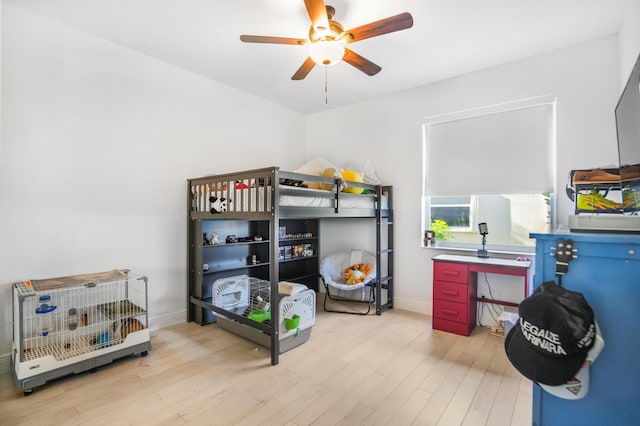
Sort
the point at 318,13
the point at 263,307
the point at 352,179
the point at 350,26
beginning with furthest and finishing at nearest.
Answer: the point at 352,179 < the point at 263,307 < the point at 350,26 < the point at 318,13

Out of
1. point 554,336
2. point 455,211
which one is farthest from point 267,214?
point 455,211

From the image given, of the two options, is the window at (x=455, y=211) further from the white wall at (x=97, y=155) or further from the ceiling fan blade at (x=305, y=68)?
the white wall at (x=97, y=155)

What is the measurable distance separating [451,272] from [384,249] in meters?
0.94

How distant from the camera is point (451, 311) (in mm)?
2902

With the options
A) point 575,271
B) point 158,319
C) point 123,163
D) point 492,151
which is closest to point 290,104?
point 123,163

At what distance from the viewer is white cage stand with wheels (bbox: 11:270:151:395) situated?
195cm

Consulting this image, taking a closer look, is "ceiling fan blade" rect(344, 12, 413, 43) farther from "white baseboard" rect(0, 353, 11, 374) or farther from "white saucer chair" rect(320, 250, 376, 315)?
"white baseboard" rect(0, 353, 11, 374)

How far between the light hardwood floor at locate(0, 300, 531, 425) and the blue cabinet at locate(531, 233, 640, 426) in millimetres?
689

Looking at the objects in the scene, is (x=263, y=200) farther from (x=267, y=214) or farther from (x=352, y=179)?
(x=352, y=179)

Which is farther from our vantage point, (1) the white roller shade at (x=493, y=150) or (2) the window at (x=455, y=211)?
(2) the window at (x=455, y=211)

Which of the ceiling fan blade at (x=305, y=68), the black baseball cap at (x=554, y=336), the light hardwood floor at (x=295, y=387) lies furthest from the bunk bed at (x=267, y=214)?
the black baseball cap at (x=554, y=336)

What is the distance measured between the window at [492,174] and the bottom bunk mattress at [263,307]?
1697mm

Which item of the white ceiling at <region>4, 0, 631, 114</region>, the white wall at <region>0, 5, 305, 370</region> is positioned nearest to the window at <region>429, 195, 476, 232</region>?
the white ceiling at <region>4, 0, 631, 114</region>

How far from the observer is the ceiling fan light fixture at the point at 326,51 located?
6.35 ft
